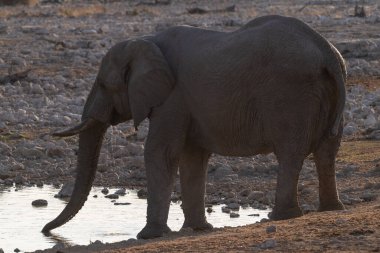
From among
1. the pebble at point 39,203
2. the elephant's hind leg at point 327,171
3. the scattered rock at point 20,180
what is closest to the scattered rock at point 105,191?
the pebble at point 39,203

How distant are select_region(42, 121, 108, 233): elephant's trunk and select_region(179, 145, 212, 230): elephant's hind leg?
69 centimetres

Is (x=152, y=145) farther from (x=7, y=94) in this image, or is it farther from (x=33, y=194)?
(x=7, y=94)

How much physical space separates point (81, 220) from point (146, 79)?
190 cm

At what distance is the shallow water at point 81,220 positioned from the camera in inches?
416

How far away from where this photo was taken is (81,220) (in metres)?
11.6

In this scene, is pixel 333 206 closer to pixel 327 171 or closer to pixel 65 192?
pixel 327 171

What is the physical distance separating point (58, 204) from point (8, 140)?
3438 mm

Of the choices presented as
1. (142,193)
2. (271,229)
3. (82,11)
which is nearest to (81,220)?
(142,193)

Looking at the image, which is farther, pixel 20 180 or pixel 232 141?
pixel 20 180

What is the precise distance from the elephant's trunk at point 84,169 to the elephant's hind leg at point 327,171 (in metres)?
A: 1.77

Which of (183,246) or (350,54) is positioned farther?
(350,54)

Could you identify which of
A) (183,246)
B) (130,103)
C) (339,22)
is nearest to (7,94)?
(130,103)

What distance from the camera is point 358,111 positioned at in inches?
639

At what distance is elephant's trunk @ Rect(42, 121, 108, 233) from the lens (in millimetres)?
10633
